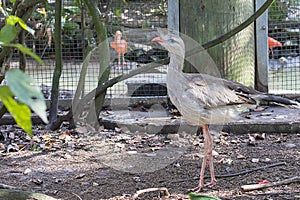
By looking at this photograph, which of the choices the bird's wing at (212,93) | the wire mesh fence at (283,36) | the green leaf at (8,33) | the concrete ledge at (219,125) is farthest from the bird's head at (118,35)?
the green leaf at (8,33)

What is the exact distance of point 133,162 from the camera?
393 centimetres

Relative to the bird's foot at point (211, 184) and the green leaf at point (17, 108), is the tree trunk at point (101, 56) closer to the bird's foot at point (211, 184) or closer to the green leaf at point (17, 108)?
the bird's foot at point (211, 184)

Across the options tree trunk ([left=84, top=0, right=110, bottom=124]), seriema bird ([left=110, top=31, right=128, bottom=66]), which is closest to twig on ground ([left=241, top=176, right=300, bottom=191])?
tree trunk ([left=84, top=0, right=110, bottom=124])

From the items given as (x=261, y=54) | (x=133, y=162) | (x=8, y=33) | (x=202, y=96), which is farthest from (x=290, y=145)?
(x=8, y=33)

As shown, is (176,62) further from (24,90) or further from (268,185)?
(24,90)

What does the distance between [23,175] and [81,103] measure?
142 centimetres

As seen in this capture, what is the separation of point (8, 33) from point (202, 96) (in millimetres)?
2468

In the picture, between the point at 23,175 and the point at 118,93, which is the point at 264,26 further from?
the point at 23,175

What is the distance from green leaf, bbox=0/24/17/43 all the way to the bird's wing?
7.93 ft

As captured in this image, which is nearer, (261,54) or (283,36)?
(261,54)

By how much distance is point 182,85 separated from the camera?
3.50 meters

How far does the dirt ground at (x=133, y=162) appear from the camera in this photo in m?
3.28

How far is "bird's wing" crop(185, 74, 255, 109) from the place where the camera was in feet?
11.4

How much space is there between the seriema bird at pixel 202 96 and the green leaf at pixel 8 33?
2406 mm
